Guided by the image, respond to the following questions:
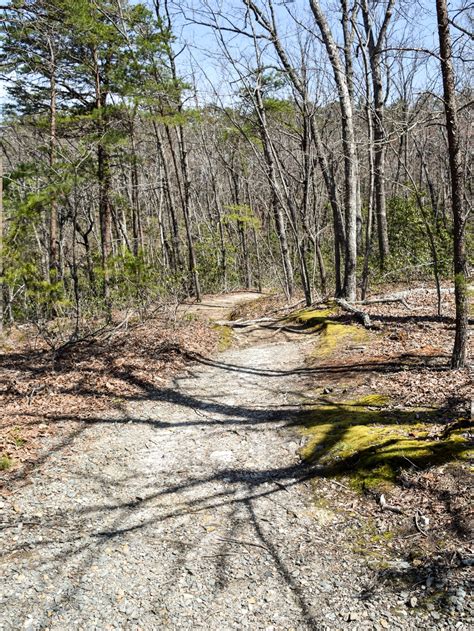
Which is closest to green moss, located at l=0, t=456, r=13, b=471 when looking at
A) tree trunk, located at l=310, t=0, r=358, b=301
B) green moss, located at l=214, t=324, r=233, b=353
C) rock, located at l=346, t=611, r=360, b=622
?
rock, located at l=346, t=611, r=360, b=622

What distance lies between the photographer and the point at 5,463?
206 inches

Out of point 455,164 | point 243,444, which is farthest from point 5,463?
point 455,164

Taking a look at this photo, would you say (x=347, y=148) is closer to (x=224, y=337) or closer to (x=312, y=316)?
(x=312, y=316)

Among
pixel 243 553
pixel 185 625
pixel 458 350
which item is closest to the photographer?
pixel 185 625

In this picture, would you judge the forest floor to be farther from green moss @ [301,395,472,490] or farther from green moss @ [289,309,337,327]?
green moss @ [289,309,337,327]

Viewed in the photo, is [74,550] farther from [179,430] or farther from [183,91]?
[183,91]

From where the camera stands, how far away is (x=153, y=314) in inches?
470

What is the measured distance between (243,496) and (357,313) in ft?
21.6

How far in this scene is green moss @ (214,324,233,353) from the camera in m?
10.5

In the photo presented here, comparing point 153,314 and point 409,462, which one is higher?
point 153,314

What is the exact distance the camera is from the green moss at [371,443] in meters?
4.42

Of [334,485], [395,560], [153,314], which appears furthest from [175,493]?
[153,314]

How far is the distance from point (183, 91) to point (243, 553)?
14.1m

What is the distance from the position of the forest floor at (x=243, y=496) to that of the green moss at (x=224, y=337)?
198 cm
